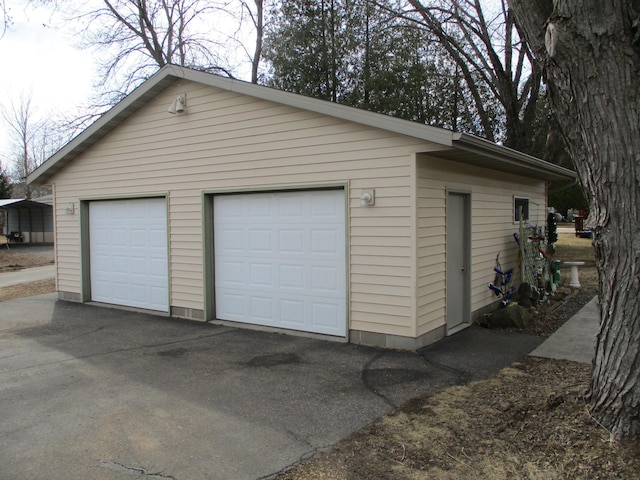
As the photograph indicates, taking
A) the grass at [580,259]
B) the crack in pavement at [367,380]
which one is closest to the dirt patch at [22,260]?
the crack in pavement at [367,380]

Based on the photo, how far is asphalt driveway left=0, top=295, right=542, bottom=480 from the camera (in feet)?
11.6

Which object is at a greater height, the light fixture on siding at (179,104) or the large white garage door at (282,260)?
the light fixture on siding at (179,104)

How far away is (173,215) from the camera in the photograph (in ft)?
27.9

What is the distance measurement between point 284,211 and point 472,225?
2.93 m

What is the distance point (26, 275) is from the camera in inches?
612

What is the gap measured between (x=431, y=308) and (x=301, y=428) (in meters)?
3.09

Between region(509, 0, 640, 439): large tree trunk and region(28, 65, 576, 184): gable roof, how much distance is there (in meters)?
2.14

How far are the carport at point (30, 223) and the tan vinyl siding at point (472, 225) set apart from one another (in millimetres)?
28151

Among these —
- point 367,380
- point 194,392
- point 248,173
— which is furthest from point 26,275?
point 367,380

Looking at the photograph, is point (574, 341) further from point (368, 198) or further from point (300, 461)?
point (300, 461)

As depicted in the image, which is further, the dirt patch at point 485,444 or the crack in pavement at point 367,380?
the crack in pavement at point 367,380

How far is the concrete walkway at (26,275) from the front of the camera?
46.3 feet

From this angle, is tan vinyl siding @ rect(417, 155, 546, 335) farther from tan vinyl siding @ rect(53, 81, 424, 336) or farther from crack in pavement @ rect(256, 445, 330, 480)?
crack in pavement @ rect(256, 445, 330, 480)

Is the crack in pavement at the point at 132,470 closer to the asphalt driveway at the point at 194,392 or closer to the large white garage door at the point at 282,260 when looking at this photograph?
the asphalt driveway at the point at 194,392
